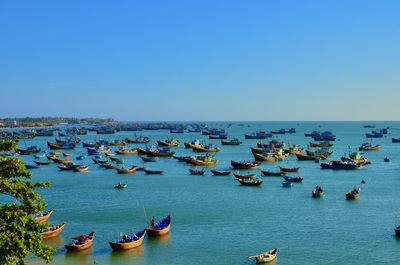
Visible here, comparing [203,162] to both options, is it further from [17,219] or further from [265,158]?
[17,219]

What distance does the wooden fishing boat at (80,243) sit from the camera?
30531 millimetres

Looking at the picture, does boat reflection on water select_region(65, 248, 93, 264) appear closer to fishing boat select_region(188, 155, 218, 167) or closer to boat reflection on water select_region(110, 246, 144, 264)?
boat reflection on water select_region(110, 246, 144, 264)

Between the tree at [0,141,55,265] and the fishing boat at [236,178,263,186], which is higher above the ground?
the tree at [0,141,55,265]

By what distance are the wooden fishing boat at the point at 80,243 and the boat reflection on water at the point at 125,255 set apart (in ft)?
5.65

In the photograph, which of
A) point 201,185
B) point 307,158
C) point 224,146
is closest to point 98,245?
point 201,185

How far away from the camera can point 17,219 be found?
598 inches

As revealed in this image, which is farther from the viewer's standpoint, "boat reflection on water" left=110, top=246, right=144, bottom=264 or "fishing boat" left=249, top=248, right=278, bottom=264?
"boat reflection on water" left=110, top=246, right=144, bottom=264

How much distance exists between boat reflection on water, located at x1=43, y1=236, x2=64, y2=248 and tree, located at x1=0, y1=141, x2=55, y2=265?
17.4m

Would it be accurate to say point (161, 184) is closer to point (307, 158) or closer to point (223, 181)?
point (223, 181)

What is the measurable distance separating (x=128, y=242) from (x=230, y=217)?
11302 mm

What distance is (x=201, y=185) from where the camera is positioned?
192 ft

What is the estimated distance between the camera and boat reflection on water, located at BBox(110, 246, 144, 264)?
96.4 feet

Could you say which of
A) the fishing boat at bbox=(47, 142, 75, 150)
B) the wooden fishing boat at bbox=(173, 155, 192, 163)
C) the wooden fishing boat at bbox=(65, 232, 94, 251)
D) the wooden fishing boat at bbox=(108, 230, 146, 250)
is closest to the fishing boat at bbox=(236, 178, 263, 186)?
the wooden fishing boat at bbox=(173, 155, 192, 163)

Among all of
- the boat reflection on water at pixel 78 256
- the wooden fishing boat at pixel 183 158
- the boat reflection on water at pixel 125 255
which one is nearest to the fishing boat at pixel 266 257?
the boat reflection on water at pixel 125 255
